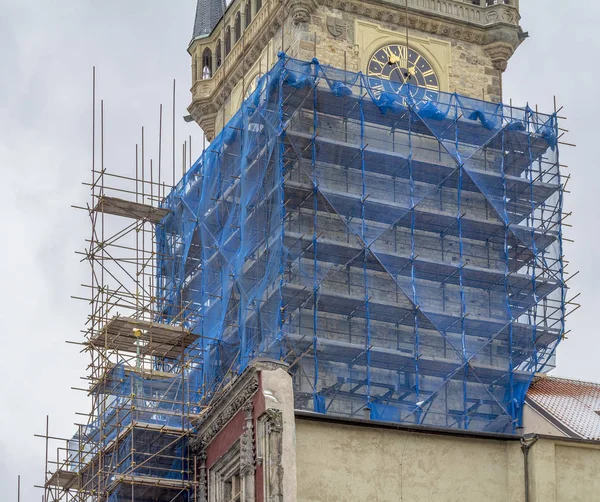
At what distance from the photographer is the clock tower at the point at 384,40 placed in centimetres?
6788

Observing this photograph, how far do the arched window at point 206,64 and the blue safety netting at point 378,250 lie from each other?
7.70 meters

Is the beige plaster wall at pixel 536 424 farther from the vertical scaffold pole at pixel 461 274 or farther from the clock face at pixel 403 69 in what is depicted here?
the clock face at pixel 403 69

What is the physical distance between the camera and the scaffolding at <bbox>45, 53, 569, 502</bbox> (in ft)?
200

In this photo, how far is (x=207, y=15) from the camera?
76.6 metres

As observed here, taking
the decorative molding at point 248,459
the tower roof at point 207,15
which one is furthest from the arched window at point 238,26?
the decorative molding at point 248,459

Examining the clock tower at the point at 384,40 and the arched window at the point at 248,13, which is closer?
the clock tower at the point at 384,40

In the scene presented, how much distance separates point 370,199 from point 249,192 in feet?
14.0

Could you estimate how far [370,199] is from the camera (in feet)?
208

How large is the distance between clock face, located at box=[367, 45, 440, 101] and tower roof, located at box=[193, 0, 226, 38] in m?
9.51

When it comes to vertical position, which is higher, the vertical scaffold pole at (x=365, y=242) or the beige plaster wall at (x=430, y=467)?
the vertical scaffold pole at (x=365, y=242)

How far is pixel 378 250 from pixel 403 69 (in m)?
8.63

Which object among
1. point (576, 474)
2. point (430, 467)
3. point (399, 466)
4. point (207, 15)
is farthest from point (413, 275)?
point (207, 15)

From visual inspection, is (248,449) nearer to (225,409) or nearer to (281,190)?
(225,409)

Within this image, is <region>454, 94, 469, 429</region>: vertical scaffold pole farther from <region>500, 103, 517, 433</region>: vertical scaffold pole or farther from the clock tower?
the clock tower
